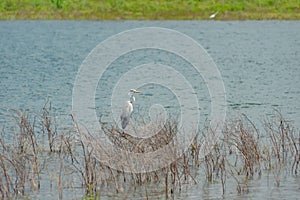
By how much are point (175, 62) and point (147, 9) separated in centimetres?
1943

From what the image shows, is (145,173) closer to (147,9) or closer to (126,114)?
(126,114)

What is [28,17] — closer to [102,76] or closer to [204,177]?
[102,76]

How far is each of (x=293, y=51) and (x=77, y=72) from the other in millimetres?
12931

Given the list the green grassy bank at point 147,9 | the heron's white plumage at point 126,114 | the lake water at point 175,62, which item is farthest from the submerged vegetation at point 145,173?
the green grassy bank at point 147,9

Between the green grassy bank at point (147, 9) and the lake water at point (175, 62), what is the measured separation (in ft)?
3.48

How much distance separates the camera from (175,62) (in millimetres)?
36438

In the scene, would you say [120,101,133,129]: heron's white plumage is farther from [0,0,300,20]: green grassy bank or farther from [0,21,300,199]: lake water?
[0,0,300,20]: green grassy bank

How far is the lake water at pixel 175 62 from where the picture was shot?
22.7 metres

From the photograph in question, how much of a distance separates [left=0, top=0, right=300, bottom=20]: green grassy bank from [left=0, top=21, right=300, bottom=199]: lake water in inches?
41.8

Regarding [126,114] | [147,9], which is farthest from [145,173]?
[147,9]

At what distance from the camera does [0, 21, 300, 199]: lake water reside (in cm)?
2270

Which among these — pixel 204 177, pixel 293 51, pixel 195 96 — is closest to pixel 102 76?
pixel 195 96

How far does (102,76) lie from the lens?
102 ft

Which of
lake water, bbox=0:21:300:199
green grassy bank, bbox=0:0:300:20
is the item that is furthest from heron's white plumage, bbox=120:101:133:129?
green grassy bank, bbox=0:0:300:20
